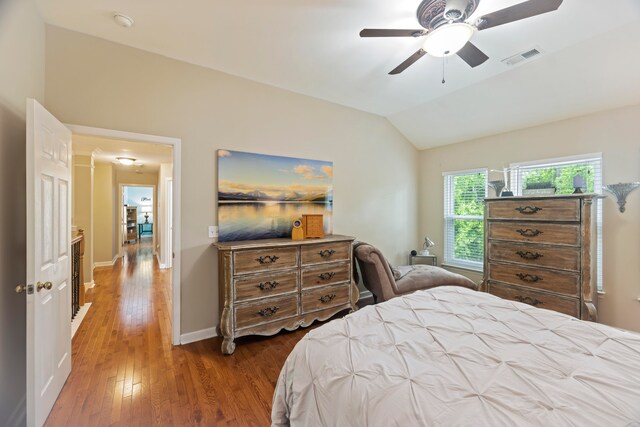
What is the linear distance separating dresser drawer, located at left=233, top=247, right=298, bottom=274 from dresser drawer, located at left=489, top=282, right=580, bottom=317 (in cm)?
242

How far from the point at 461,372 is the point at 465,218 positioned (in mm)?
3751

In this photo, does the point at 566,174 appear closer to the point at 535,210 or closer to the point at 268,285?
the point at 535,210

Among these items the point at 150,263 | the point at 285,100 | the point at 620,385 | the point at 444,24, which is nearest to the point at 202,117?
the point at 285,100

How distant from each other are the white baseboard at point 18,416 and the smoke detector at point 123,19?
2.79 metres

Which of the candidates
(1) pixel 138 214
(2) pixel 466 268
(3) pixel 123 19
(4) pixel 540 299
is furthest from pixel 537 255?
(1) pixel 138 214

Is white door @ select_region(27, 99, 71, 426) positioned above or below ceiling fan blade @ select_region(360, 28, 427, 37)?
below

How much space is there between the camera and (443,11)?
5.56 ft

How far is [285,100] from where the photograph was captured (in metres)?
3.36

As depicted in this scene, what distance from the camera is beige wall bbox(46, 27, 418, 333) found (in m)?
2.31

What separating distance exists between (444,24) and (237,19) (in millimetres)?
1541

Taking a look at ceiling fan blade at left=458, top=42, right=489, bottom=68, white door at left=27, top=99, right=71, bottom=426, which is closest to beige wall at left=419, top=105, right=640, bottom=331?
ceiling fan blade at left=458, top=42, right=489, bottom=68

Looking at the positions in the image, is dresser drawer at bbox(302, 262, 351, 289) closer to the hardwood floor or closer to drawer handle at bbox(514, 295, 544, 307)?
the hardwood floor

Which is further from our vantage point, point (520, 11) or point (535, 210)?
point (535, 210)

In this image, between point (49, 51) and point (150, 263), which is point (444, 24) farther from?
point (150, 263)
